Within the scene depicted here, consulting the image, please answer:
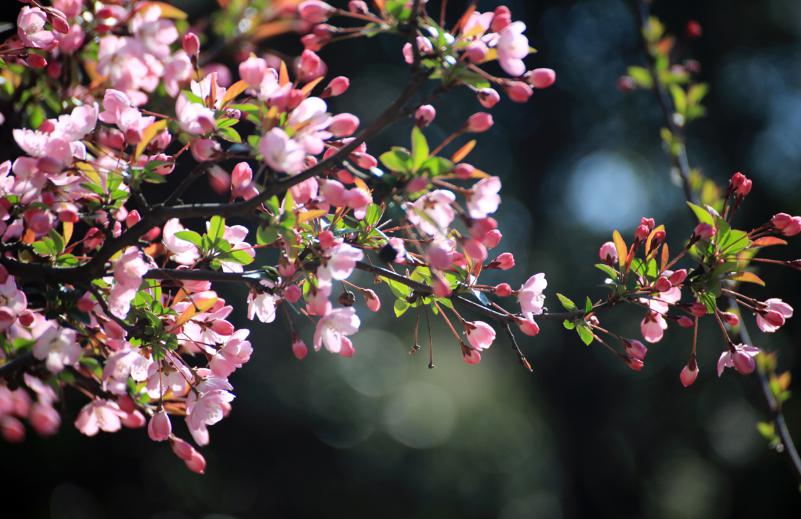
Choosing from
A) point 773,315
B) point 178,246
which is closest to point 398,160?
point 178,246

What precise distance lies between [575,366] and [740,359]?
19.1 feet

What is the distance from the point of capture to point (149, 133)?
3.00ft

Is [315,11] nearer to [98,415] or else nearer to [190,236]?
[190,236]

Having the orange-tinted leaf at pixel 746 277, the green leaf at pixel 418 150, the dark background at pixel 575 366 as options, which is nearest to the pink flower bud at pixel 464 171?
the green leaf at pixel 418 150

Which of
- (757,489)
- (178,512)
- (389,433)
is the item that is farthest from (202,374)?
(389,433)

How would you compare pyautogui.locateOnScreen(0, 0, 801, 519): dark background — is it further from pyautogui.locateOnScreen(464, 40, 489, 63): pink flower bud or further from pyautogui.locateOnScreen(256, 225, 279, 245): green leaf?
pyautogui.locateOnScreen(464, 40, 489, 63): pink flower bud

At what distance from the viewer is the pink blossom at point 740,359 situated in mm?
1046

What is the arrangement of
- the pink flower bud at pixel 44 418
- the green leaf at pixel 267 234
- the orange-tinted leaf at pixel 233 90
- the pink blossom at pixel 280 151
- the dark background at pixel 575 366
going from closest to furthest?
1. the pink blossom at pixel 280 151
2. the green leaf at pixel 267 234
3. the orange-tinted leaf at pixel 233 90
4. the pink flower bud at pixel 44 418
5. the dark background at pixel 575 366

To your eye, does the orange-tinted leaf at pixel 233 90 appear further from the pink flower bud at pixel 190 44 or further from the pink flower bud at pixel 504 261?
the pink flower bud at pixel 504 261

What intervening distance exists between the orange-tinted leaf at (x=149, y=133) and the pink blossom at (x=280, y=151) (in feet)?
0.60

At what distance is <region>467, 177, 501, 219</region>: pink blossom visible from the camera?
0.85 metres

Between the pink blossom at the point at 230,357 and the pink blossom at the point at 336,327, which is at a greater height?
the pink blossom at the point at 336,327

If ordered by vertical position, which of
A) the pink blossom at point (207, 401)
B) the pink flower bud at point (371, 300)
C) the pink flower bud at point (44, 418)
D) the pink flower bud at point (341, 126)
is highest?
the pink flower bud at point (341, 126)

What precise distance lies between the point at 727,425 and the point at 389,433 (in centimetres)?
376
